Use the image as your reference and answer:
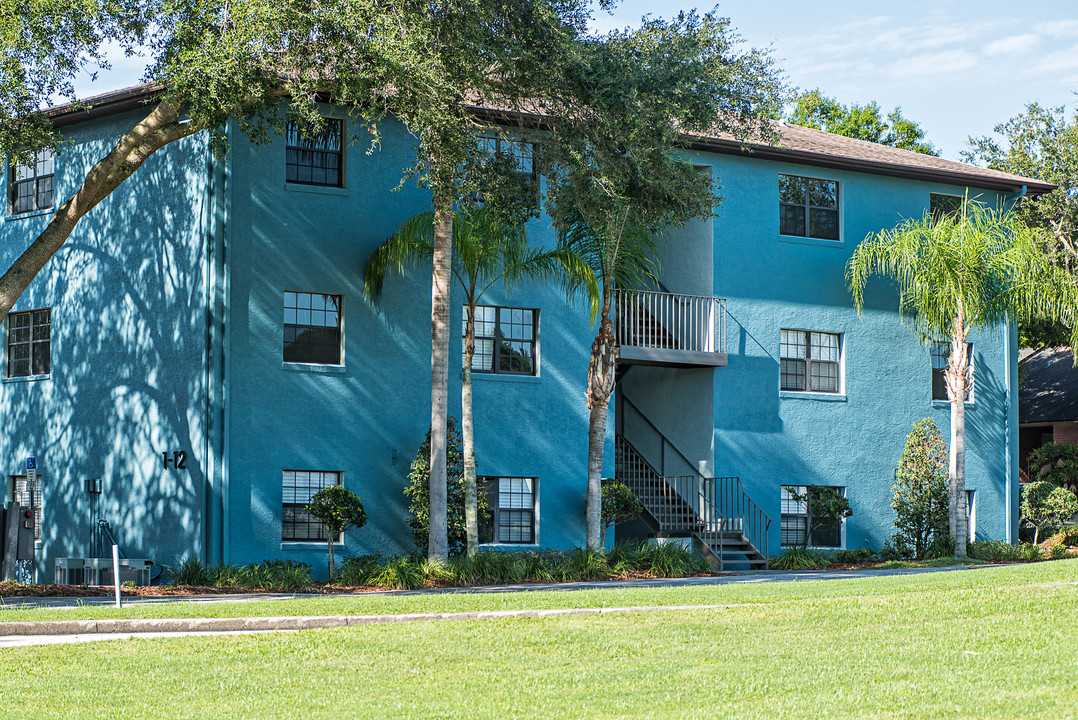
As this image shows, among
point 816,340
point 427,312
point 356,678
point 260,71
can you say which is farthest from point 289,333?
point 356,678

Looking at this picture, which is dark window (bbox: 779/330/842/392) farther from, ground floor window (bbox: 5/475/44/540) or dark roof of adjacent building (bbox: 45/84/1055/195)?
ground floor window (bbox: 5/475/44/540)

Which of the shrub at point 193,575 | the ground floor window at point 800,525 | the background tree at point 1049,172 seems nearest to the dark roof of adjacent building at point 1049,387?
the background tree at point 1049,172

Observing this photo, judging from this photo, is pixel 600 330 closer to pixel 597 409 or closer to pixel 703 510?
pixel 597 409

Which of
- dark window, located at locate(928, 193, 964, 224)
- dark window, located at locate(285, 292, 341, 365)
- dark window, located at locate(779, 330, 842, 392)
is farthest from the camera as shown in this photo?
dark window, located at locate(928, 193, 964, 224)

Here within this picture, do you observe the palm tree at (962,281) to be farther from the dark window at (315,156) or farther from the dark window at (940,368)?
the dark window at (315,156)

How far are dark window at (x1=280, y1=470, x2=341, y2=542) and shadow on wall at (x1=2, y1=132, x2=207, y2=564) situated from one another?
1501 mm

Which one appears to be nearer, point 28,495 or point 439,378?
point 439,378

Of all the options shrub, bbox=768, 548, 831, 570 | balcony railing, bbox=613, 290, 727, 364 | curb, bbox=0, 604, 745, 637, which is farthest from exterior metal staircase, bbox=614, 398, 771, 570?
curb, bbox=0, 604, 745, 637

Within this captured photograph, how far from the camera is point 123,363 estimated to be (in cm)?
2425

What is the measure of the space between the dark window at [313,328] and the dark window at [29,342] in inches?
228

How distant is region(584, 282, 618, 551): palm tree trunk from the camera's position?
23556mm

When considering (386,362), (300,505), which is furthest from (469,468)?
(300,505)

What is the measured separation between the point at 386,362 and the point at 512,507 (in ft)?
12.3

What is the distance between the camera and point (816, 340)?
28328 mm
